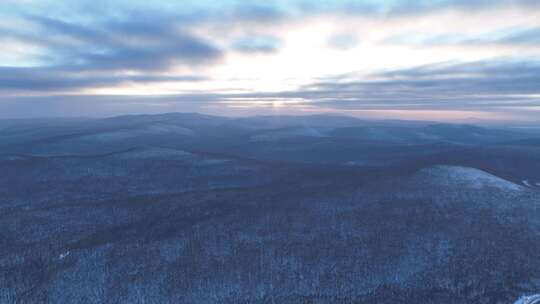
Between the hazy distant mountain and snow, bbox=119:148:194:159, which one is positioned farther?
snow, bbox=119:148:194:159

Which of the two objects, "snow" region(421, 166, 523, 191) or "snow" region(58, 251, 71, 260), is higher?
"snow" region(421, 166, 523, 191)

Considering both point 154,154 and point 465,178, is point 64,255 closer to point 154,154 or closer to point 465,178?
point 465,178

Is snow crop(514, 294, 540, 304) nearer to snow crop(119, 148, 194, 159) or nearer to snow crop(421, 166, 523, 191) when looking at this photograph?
snow crop(421, 166, 523, 191)

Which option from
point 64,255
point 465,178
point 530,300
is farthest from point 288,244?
point 465,178

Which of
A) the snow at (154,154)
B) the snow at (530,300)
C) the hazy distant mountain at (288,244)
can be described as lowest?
the snow at (530,300)

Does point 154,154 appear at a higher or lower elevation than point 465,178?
higher

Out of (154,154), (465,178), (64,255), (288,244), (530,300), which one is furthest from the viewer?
(154,154)

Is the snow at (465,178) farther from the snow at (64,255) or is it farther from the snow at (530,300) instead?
the snow at (64,255)

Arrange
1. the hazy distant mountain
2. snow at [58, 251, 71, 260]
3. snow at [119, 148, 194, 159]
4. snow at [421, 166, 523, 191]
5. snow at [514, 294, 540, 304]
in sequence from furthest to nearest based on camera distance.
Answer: snow at [119, 148, 194, 159] → snow at [421, 166, 523, 191] → snow at [58, 251, 71, 260] → the hazy distant mountain → snow at [514, 294, 540, 304]

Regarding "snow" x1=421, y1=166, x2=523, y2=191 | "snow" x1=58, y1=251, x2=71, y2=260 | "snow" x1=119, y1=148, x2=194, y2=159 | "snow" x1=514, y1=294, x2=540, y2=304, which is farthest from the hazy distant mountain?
"snow" x1=119, y1=148, x2=194, y2=159

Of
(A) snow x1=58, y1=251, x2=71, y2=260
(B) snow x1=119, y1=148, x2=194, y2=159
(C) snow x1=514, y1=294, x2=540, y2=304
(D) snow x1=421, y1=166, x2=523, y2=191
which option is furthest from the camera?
(B) snow x1=119, y1=148, x2=194, y2=159

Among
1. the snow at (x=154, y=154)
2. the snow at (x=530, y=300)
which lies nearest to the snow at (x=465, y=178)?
the snow at (x=530, y=300)
